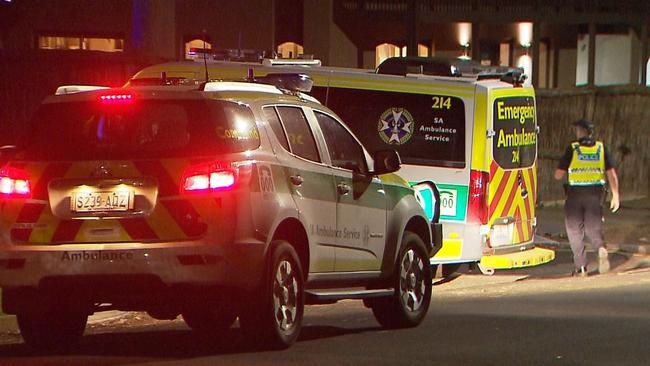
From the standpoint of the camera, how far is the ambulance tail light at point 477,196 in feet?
50.0

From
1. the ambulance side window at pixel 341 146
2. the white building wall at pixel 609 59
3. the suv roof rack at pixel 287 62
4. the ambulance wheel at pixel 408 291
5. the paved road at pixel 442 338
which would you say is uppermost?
the white building wall at pixel 609 59

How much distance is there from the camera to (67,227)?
9594mm

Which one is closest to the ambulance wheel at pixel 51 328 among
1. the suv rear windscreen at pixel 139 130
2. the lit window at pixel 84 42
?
the suv rear windscreen at pixel 139 130

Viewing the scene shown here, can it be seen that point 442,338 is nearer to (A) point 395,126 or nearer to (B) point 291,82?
(B) point 291,82

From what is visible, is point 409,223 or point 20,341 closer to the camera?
point 20,341

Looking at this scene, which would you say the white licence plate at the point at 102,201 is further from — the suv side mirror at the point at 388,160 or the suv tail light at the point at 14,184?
the suv side mirror at the point at 388,160

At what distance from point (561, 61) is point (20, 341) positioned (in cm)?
2969

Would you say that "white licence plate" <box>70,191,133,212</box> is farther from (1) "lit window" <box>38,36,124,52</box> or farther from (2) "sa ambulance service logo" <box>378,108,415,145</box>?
(1) "lit window" <box>38,36,124,52</box>

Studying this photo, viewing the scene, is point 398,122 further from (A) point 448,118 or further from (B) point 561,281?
(B) point 561,281

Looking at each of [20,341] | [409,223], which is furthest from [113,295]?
[409,223]

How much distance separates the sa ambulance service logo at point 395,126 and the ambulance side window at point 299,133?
438cm

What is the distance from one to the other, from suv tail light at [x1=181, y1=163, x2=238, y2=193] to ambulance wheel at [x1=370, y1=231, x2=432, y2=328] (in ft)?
8.09

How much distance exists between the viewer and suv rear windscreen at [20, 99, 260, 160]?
9680mm

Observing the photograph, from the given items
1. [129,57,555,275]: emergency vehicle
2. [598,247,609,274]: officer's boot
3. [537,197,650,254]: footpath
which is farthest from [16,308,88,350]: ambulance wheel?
[537,197,650,254]: footpath
